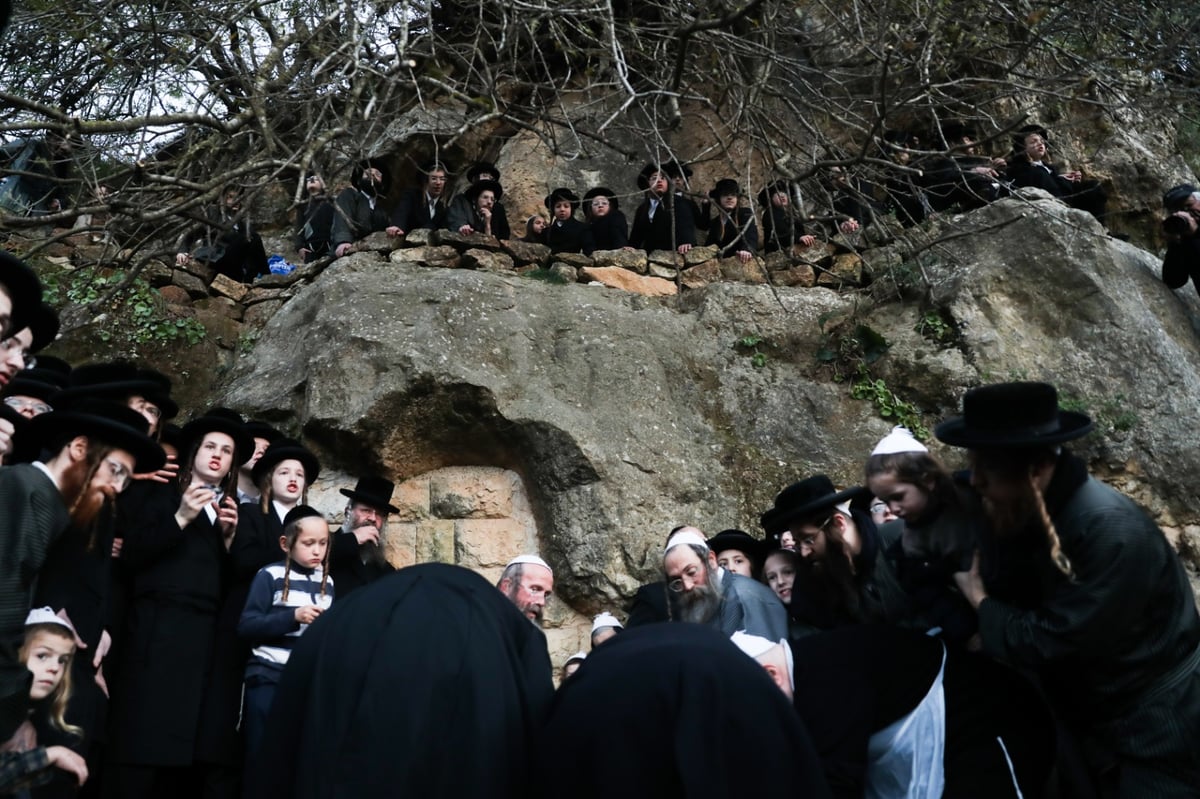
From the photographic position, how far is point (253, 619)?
4242mm

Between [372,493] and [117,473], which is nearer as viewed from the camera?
[117,473]

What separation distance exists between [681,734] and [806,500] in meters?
1.91

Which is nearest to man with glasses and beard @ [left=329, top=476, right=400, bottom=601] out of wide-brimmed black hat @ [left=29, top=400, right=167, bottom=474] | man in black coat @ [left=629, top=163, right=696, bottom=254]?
wide-brimmed black hat @ [left=29, top=400, right=167, bottom=474]

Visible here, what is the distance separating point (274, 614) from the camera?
4.22m

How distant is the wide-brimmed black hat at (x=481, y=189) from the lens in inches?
347

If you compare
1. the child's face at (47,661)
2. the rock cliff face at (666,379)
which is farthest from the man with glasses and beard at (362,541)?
the child's face at (47,661)

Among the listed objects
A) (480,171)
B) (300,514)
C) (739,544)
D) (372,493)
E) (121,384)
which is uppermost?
(480,171)

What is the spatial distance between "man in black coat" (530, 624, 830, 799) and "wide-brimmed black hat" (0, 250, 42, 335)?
1.85 m

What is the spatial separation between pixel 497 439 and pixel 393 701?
432 cm

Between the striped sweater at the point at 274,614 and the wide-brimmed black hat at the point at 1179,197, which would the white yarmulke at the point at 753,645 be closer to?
the striped sweater at the point at 274,614

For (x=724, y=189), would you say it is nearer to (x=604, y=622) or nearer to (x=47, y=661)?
(x=604, y=622)

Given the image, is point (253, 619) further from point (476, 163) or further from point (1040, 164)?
point (1040, 164)

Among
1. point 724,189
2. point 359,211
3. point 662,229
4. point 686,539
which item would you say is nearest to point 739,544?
point 686,539

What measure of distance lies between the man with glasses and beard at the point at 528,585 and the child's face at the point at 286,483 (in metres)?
1.45
